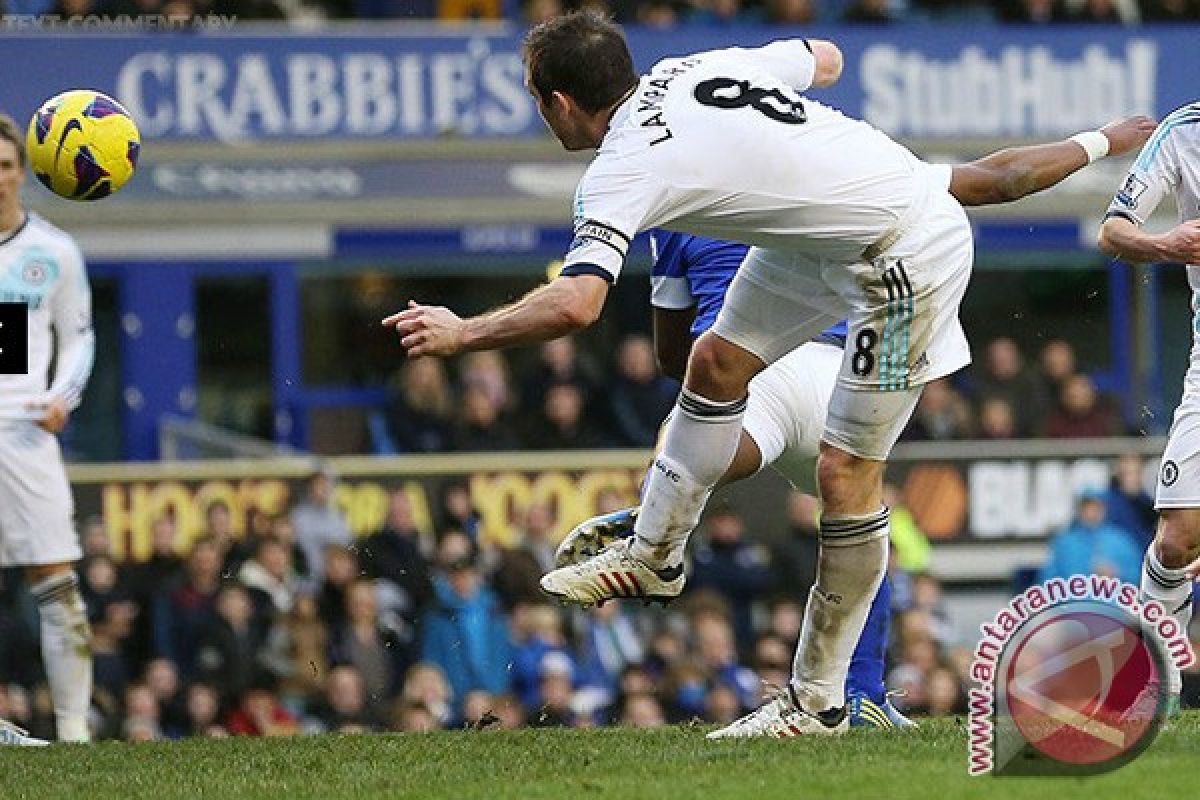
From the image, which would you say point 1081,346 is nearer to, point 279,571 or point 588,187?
point 279,571

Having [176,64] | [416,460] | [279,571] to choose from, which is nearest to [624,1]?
[176,64]

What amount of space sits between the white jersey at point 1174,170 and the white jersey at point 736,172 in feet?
4.00

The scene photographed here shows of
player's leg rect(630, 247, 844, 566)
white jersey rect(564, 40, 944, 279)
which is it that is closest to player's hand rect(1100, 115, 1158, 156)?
white jersey rect(564, 40, 944, 279)

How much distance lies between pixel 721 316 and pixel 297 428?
13.2 meters

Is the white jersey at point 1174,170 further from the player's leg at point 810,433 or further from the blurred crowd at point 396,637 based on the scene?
the blurred crowd at point 396,637

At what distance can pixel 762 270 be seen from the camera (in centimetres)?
952

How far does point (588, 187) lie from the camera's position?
8.58 meters

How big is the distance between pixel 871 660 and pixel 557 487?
859 cm

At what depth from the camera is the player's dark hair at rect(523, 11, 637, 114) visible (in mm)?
8914

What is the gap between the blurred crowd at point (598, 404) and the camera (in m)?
20.4

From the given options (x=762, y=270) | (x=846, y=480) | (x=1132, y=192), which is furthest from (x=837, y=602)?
(x=1132, y=192)

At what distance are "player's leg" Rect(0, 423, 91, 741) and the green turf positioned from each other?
1592mm

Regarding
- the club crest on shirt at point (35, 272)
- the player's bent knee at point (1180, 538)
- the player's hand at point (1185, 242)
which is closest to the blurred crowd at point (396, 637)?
the club crest on shirt at point (35, 272)

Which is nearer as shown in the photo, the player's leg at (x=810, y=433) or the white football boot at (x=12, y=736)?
the player's leg at (x=810, y=433)
